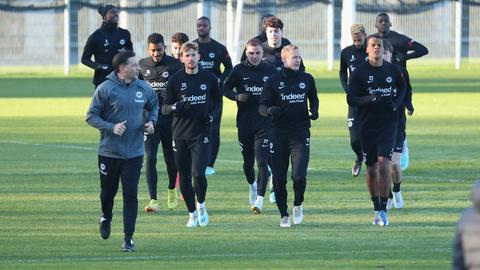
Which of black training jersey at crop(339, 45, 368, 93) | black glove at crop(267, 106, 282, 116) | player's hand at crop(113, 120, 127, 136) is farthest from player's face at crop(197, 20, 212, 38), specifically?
player's hand at crop(113, 120, 127, 136)

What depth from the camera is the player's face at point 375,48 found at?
15.4 metres

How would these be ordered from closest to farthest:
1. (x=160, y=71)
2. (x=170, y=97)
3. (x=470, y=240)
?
(x=470, y=240) < (x=170, y=97) < (x=160, y=71)

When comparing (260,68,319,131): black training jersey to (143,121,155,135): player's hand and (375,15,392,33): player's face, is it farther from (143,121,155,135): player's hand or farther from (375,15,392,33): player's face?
(375,15,392,33): player's face

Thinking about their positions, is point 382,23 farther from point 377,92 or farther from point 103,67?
point 377,92

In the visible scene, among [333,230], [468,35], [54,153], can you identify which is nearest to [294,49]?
[333,230]

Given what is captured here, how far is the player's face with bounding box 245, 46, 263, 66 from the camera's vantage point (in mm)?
16750

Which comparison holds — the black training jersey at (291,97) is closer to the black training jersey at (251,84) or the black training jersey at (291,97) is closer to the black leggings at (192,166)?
the black leggings at (192,166)

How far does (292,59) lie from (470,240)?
8408 millimetres

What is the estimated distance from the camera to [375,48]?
1546cm

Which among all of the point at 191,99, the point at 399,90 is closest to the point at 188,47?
the point at 191,99

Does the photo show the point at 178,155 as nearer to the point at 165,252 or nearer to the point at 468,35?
the point at 165,252

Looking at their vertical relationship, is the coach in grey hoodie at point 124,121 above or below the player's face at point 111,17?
below

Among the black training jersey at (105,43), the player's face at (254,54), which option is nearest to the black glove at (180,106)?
the player's face at (254,54)

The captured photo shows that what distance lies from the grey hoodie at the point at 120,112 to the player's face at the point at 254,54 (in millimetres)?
3066
